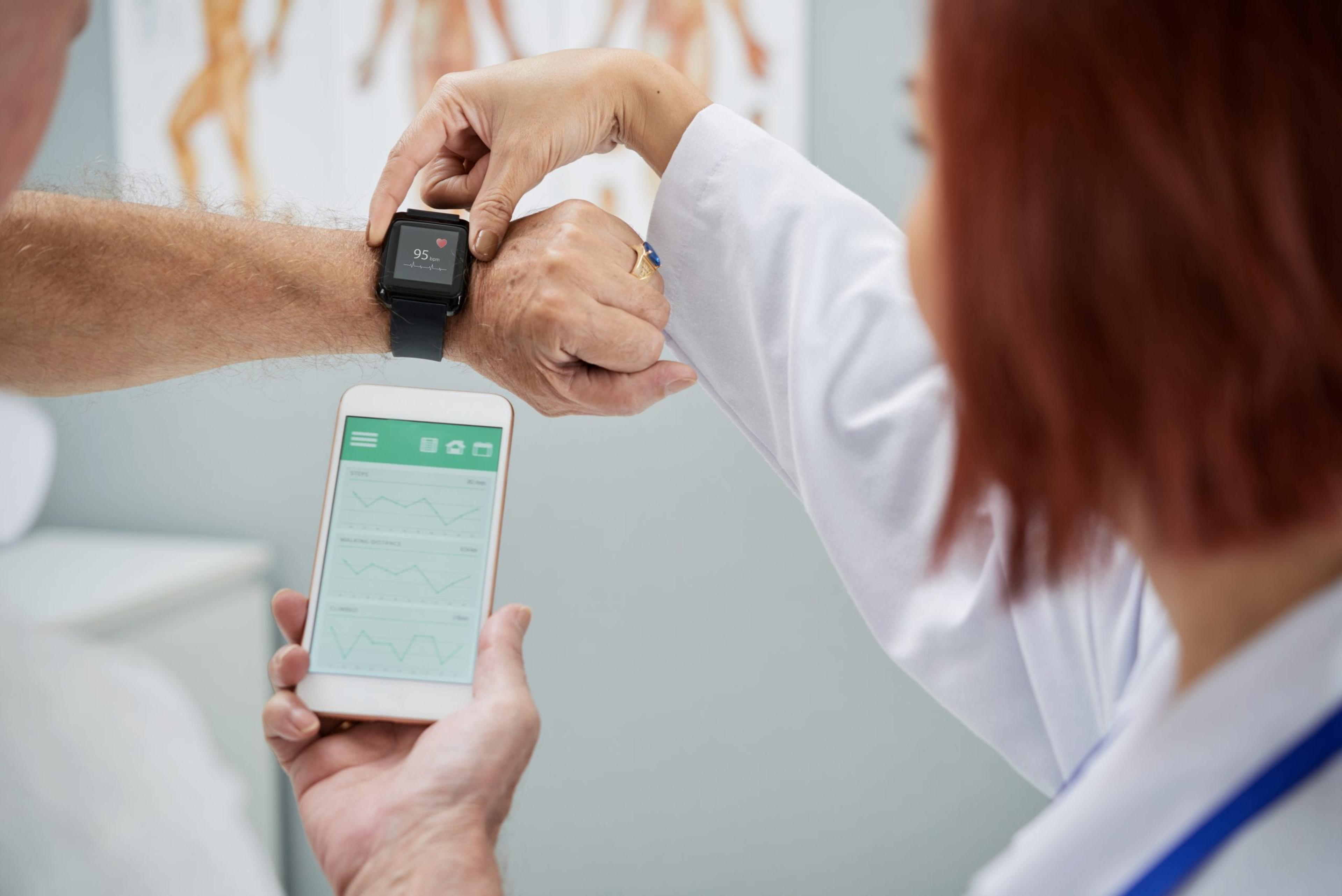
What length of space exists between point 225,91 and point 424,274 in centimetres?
94

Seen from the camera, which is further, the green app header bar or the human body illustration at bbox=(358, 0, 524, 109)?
the human body illustration at bbox=(358, 0, 524, 109)

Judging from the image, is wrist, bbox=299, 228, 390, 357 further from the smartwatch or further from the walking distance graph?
the walking distance graph

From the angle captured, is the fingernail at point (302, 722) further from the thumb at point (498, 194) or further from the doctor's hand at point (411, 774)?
the thumb at point (498, 194)

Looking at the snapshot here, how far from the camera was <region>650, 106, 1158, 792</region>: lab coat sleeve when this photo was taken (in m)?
0.71

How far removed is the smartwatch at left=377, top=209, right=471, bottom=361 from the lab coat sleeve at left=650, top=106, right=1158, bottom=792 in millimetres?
180

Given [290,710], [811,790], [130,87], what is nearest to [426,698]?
[290,710]

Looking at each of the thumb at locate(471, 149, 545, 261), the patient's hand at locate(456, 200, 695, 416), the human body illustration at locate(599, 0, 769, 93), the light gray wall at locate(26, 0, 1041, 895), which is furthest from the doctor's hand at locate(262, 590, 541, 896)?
the human body illustration at locate(599, 0, 769, 93)

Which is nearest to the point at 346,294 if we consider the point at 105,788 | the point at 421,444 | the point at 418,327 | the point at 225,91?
the point at 418,327

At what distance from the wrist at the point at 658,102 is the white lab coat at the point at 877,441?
3 centimetres

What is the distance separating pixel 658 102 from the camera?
880 mm

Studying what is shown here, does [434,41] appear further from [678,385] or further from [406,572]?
[406,572]

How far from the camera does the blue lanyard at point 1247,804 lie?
1.29ft

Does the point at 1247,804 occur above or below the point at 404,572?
above

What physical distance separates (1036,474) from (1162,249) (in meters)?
0.12
